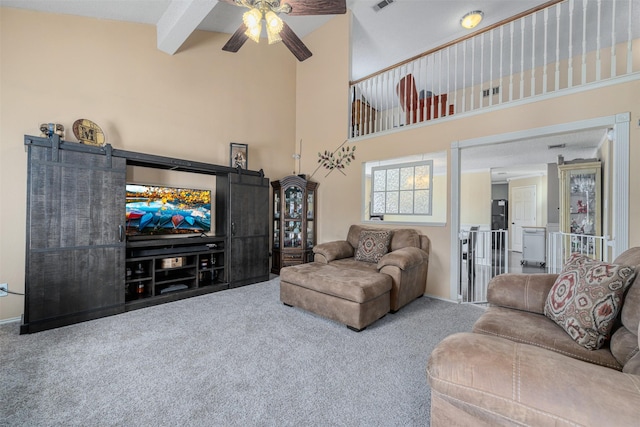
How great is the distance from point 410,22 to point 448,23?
2.09ft

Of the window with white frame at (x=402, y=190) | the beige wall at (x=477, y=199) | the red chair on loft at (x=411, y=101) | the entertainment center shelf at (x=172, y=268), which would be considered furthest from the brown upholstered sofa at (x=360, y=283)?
the beige wall at (x=477, y=199)

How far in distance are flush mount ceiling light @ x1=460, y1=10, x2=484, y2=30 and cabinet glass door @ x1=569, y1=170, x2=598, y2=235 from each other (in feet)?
10.7

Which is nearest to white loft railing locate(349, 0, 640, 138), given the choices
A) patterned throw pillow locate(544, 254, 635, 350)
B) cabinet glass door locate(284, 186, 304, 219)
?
cabinet glass door locate(284, 186, 304, 219)

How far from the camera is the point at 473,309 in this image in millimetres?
3104

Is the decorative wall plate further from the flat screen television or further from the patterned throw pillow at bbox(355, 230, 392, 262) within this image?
the patterned throw pillow at bbox(355, 230, 392, 262)

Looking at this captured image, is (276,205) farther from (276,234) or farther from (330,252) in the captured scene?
(330,252)

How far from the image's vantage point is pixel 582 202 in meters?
4.82

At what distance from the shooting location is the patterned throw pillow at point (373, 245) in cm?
347

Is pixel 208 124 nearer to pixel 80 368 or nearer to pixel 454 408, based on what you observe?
pixel 80 368

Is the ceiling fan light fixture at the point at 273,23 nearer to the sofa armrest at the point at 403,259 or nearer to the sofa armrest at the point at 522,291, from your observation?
the sofa armrest at the point at 403,259

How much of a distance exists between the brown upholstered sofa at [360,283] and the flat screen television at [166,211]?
1.59m

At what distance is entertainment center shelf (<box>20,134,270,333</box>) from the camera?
7.96 feet

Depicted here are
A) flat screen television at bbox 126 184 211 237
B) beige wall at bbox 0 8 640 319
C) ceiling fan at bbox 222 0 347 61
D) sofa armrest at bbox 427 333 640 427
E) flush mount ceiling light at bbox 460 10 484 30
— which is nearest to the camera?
sofa armrest at bbox 427 333 640 427

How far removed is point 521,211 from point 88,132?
10.5 meters
